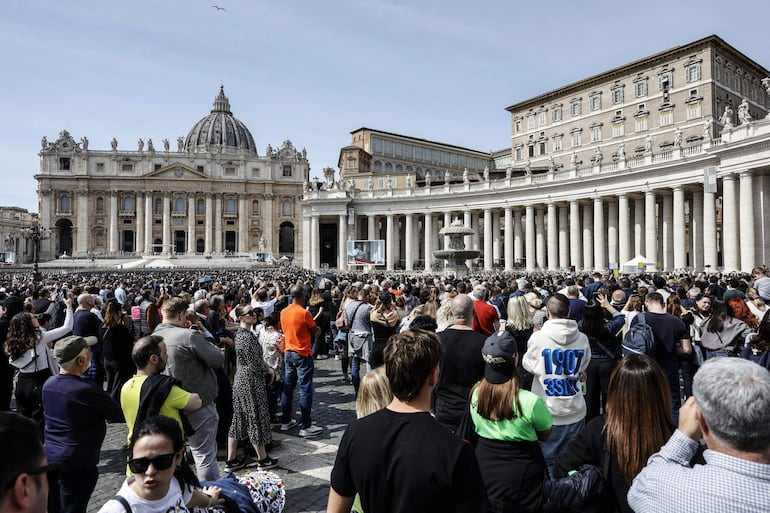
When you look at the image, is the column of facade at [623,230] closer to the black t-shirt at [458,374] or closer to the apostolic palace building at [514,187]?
the apostolic palace building at [514,187]

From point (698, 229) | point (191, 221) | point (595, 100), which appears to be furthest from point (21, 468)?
point (191, 221)

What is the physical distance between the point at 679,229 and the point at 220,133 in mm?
101428

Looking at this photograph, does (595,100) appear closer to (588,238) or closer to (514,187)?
(514,187)

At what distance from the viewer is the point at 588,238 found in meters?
44.5

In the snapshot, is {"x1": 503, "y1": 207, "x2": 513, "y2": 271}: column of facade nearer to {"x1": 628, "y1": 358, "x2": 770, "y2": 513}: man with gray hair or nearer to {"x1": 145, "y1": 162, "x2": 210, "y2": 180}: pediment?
{"x1": 628, "y1": 358, "x2": 770, "y2": 513}: man with gray hair

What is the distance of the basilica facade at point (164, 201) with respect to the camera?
89.9 metres

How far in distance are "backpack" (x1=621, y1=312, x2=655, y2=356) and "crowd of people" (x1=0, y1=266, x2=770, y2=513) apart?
0.24 feet

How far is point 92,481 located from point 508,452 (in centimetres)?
387

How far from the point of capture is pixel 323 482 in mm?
6184

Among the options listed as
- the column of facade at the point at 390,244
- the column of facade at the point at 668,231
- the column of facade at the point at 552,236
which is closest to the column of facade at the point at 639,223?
the column of facade at the point at 668,231

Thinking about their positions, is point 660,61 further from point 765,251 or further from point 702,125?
point 765,251

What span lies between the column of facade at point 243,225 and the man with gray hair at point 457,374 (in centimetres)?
9314

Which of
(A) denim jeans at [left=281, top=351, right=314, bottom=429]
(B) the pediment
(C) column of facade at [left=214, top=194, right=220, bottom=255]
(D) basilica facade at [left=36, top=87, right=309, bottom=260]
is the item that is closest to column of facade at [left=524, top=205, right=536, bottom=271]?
(A) denim jeans at [left=281, top=351, right=314, bottom=429]

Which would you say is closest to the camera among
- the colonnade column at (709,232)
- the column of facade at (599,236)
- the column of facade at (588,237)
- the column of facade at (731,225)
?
the column of facade at (731,225)
